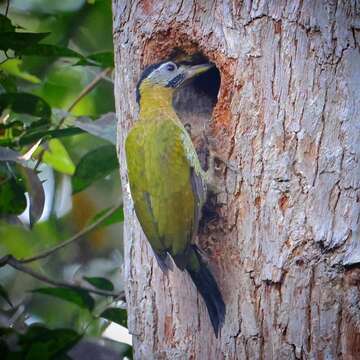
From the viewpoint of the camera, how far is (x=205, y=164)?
2.92 meters

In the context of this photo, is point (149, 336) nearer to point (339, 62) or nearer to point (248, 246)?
point (248, 246)

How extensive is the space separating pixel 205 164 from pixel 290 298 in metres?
0.48

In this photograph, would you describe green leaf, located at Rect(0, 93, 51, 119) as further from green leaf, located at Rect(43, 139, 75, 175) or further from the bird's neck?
the bird's neck

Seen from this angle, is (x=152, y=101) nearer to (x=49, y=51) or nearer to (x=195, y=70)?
(x=195, y=70)

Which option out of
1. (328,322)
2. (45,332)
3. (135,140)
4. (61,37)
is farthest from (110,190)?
(328,322)

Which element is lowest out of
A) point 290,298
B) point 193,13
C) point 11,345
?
point 11,345

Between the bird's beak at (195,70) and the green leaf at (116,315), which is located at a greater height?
the bird's beak at (195,70)

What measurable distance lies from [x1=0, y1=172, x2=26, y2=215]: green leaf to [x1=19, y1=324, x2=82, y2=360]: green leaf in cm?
50

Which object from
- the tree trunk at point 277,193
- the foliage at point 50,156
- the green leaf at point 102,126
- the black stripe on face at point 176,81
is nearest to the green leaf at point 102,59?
the foliage at point 50,156

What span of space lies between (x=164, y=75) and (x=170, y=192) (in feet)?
1.35

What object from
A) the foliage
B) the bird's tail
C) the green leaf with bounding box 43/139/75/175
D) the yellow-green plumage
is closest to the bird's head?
the yellow-green plumage

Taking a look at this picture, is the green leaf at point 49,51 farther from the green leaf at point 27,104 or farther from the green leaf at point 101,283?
the green leaf at point 101,283

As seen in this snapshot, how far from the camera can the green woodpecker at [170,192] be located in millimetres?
2854

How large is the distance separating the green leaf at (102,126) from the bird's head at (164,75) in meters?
0.42
